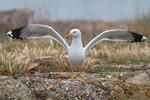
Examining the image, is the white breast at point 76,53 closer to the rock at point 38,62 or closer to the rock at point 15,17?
the rock at point 38,62

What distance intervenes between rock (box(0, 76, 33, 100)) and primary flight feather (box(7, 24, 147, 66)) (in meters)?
1.86

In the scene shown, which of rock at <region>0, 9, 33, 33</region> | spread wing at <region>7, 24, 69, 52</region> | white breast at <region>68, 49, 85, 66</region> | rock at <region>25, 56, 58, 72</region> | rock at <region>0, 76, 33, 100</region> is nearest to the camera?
rock at <region>0, 76, 33, 100</region>

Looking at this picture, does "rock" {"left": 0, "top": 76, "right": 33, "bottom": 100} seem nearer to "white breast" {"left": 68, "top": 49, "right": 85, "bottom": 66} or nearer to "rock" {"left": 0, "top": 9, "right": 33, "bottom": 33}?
"white breast" {"left": 68, "top": 49, "right": 85, "bottom": 66}

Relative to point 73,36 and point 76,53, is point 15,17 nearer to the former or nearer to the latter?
point 73,36

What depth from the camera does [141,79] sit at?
8.16 meters

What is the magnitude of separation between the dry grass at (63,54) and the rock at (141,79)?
134cm

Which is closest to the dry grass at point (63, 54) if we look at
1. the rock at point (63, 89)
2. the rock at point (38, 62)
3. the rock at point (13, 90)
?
the rock at point (38, 62)

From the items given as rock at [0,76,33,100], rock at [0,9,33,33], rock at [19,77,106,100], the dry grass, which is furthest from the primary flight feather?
rock at [0,9,33,33]

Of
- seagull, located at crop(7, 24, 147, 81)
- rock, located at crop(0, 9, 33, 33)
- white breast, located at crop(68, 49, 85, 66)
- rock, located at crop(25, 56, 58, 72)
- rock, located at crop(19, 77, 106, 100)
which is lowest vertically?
rock, located at crop(19, 77, 106, 100)

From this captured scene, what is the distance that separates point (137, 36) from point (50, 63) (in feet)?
7.06

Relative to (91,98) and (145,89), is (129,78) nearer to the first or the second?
(145,89)

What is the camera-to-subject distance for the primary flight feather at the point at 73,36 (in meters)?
8.55

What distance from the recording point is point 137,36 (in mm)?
9711

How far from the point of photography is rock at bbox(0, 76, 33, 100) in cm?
652
